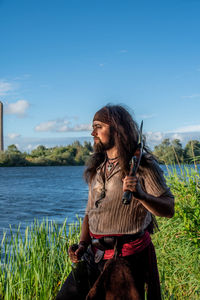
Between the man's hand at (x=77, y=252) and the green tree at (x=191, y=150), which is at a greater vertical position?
the green tree at (x=191, y=150)

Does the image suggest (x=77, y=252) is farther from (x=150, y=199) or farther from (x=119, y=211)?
(x=150, y=199)

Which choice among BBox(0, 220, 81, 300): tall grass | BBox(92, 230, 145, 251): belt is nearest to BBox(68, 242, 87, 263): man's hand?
BBox(92, 230, 145, 251): belt

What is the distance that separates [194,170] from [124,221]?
3307 millimetres

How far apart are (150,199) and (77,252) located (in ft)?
1.96

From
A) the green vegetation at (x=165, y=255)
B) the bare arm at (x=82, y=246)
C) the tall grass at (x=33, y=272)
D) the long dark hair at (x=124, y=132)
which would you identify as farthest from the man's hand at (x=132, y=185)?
the green vegetation at (x=165, y=255)

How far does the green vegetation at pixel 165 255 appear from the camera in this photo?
152 inches

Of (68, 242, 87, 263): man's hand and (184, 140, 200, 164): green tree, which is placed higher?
(184, 140, 200, 164): green tree

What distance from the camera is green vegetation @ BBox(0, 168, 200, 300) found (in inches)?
152

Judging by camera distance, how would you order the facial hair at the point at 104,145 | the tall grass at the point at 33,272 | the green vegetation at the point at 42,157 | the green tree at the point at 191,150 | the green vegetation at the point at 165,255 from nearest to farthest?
the facial hair at the point at 104,145, the tall grass at the point at 33,272, the green vegetation at the point at 165,255, the green tree at the point at 191,150, the green vegetation at the point at 42,157

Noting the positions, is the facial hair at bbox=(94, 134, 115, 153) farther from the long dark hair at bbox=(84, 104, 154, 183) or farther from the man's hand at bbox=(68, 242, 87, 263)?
the man's hand at bbox=(68, 242, 87, 263)

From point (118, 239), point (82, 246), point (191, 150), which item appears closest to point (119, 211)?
point (118, 239)

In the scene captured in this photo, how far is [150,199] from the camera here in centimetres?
188

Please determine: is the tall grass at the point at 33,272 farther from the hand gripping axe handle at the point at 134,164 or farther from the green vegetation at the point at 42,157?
the green vegetation at the point at 42,157

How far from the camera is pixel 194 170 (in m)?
5.11
